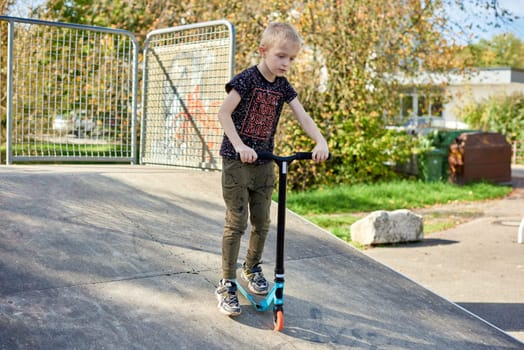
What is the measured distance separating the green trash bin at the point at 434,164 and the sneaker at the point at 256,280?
444 inches

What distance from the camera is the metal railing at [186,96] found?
22.2ft

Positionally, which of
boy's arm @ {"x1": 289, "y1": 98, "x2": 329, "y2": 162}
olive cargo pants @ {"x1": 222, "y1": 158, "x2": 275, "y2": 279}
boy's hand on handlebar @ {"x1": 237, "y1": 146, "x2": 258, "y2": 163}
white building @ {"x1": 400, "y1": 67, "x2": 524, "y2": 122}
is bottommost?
olive cargo pants @ {"x1": 222, "y1": 158, "x2": 275, "y2": 279}

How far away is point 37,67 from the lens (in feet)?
24.1

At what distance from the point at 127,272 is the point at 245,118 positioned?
1.30 metres

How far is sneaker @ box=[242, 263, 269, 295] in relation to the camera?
4.07 metres

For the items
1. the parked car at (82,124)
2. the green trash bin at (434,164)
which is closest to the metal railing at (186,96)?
Answer: the parked car at (82,124)

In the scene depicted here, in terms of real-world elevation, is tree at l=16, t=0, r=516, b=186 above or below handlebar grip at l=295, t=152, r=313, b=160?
above

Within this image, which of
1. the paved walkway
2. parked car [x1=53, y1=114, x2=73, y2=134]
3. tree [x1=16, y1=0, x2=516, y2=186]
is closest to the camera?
the paved walkway

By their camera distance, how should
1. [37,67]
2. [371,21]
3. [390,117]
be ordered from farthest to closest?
1. [390,117]
2. [371,21]
3. [37,67]

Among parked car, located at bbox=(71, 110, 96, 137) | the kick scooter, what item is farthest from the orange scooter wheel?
parked car, located at bbox=(71, 110, 96, 137)

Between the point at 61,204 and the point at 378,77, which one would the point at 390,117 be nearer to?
the point at 378,77

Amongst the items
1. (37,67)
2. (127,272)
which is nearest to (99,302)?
(127,272)

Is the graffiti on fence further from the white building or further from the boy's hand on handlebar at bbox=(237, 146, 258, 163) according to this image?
the white building

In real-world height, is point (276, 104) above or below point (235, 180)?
above
